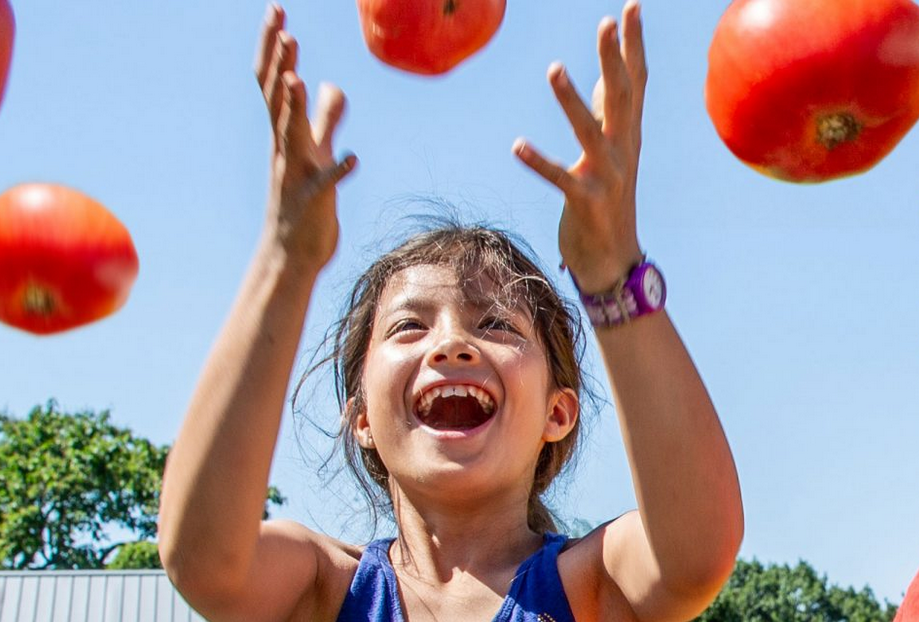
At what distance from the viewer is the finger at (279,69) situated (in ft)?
9.02

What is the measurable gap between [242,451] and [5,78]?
1.03 meters

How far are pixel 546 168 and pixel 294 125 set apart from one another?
55 cm

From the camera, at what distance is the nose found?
144 inches

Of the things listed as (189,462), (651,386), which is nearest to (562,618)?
(651,386)

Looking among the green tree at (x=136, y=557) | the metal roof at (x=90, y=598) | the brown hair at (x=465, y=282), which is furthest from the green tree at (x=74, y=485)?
the brown hair at (x=465, y=282)

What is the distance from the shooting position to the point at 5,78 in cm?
299

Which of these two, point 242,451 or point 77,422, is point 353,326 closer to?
point 242,451

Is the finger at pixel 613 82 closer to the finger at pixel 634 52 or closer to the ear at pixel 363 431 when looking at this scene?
the finger at pixel 634 52

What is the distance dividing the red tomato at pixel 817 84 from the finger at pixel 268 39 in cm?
119

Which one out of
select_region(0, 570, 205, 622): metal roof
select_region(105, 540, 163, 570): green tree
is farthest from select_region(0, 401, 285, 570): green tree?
select_region(0, 570, 205, 622): metal roof

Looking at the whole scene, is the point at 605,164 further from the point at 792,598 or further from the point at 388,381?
the point at 792,598

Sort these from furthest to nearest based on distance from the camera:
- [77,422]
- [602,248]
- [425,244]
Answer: [77,422], [425,244], [602,248]

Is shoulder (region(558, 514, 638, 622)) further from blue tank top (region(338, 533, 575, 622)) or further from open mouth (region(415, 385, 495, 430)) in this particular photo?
open mouth (region(415, 385, 495, 430))

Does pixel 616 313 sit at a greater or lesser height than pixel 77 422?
lesser
